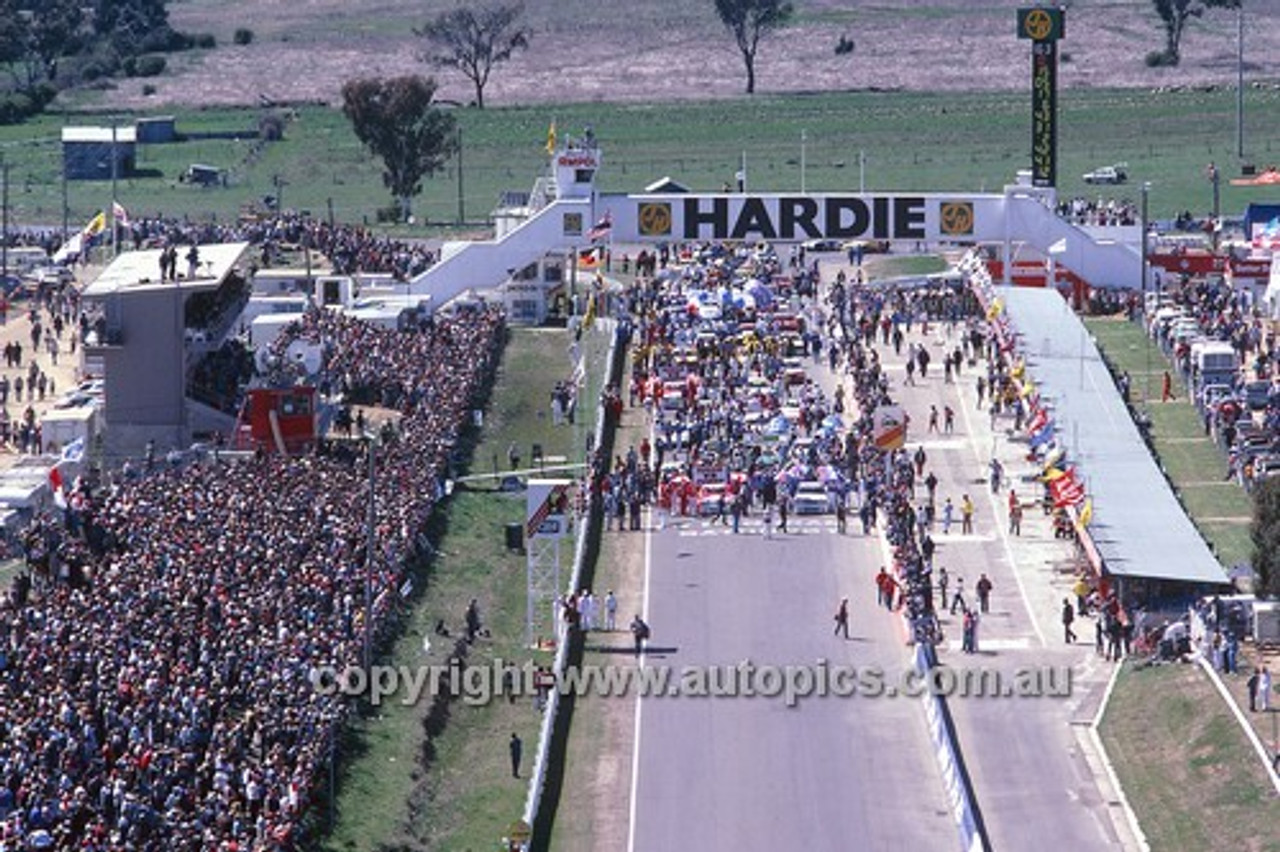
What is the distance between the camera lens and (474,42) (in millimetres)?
184875

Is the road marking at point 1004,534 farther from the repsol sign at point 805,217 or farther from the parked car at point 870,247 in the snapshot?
the parked car at point 870,247

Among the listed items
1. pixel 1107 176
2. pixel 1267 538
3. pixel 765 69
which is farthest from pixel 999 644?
pixel 765 69

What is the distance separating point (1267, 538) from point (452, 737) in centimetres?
1564

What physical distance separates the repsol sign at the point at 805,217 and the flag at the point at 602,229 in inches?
62.3

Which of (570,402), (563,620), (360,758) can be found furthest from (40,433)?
(360,758)

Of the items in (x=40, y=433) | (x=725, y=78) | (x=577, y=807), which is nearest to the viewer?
(x=577, y=807)

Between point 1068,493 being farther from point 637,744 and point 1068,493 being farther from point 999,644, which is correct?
point 637,744

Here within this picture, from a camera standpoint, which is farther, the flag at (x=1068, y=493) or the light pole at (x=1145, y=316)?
the light pole at (x=1145, y=316)

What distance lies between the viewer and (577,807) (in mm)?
61531

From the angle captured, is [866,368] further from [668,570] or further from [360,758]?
[360,758]

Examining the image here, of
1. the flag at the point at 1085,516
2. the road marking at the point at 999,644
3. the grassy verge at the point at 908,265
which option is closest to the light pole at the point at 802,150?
the grassy verge at the point at 908,265

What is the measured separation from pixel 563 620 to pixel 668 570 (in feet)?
23.2

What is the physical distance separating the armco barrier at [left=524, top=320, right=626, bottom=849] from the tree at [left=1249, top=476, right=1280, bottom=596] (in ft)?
41.4

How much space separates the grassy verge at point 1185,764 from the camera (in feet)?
193
